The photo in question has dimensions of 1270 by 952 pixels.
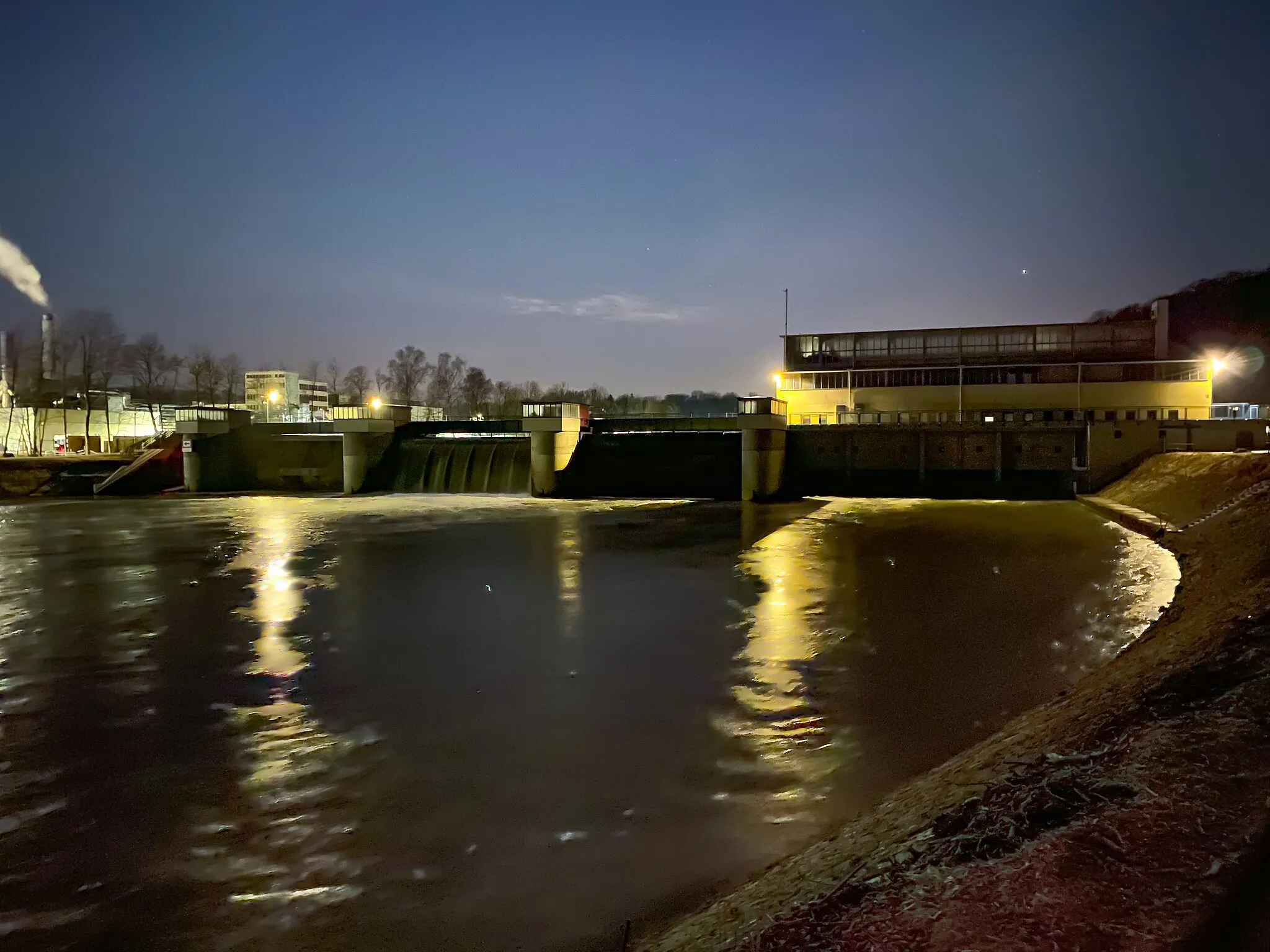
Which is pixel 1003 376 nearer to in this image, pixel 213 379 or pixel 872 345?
pixel 872 345

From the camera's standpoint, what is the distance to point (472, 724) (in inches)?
335

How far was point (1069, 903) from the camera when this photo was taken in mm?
3678

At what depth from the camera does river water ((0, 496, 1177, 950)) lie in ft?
17.2

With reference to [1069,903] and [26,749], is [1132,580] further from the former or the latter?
[26,749]

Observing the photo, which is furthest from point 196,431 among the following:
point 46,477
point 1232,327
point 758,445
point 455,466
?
point 1232,327

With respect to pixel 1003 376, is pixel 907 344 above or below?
above

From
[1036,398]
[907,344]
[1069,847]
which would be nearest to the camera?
[1069,847]

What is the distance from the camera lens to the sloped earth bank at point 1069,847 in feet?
11.7

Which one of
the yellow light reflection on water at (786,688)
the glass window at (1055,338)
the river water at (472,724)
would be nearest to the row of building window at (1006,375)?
the glass window at (1055,338)

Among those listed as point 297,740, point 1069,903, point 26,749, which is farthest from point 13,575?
point 1069,903

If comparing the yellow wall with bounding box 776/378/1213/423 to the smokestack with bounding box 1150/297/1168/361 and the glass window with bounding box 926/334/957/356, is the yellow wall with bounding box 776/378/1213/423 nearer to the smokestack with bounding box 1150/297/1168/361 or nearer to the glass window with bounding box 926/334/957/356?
the smokestack with bounding box 1150/297/1168/361

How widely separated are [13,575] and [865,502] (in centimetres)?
3235

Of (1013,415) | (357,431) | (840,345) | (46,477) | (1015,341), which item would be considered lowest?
(46,477)

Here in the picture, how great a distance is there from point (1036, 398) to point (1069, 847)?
5686 centimetres
